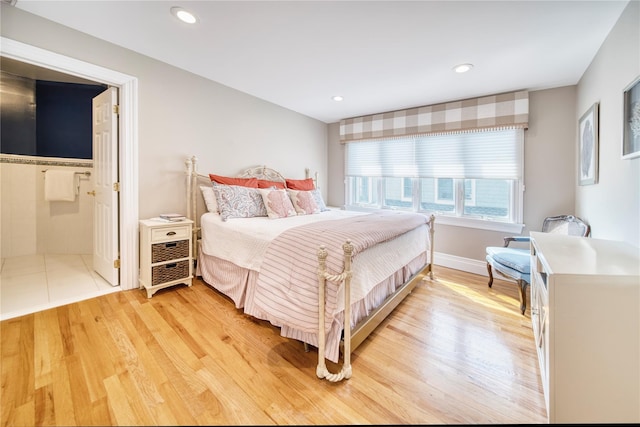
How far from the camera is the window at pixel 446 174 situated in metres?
3.20

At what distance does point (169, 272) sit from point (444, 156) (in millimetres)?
3822

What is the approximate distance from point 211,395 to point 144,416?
11.7 inches

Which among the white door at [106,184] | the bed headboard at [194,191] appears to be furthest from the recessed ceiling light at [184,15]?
the bed headboard at [194,191]

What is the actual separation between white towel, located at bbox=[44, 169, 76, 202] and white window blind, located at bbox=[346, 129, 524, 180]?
4.38 m

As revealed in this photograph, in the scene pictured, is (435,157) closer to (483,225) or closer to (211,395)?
(483,225)

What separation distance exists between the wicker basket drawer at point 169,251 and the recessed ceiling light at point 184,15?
1.97 meters

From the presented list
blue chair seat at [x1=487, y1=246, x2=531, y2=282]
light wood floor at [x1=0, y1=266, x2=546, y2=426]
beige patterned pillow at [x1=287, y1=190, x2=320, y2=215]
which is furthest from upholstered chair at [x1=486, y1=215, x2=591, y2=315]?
beige patterned pillow at [x1=287, y1=190, x2=320, y2=215]

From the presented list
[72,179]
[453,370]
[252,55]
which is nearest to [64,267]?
[72,179]

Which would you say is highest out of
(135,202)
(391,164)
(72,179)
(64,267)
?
(391,164)

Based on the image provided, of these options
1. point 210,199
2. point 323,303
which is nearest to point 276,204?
point 210,199

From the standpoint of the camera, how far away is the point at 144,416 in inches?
47.6

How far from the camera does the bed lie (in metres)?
1.50

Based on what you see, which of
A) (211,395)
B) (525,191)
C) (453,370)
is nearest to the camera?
(211,395)

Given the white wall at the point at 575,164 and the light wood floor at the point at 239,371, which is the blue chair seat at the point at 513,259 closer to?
the light wood floor at the point at 239,371
